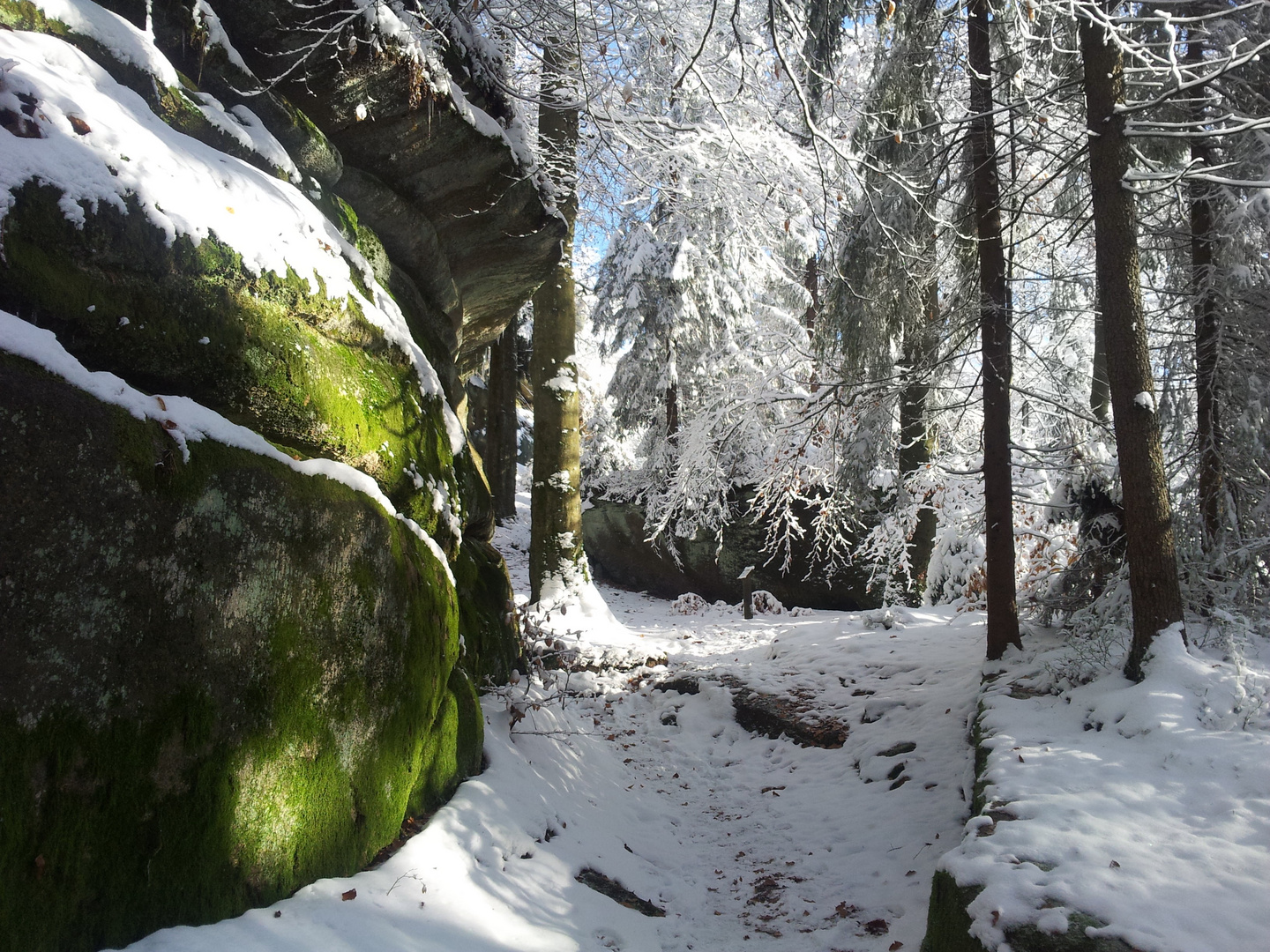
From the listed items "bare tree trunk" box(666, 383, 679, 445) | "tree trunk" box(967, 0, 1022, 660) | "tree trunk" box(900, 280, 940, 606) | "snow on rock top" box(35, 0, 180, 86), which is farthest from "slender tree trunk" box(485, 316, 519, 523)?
"snow on rock top" box(35, 0, 180, 86)

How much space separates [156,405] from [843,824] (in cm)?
486

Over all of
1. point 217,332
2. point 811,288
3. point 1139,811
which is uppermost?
point 811,288

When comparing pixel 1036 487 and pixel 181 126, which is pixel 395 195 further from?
pixel 1036 487

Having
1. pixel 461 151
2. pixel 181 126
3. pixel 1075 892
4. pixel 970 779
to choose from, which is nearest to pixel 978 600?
pixel 970 779

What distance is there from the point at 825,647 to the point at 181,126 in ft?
26.1

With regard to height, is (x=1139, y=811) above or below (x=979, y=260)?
below

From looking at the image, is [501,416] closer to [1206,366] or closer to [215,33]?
[215,33]

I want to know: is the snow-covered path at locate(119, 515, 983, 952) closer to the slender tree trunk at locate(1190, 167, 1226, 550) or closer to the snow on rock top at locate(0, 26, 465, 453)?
the slender tree trunk at locate(1190, 167, 1226, 550)

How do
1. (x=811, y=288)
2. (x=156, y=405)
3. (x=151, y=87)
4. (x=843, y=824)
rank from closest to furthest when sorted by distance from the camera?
(x=156, y=405), (x=151, y=87), (x=843, y=824), (x=811, y=288)

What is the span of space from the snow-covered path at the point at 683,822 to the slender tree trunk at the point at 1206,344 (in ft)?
7.78

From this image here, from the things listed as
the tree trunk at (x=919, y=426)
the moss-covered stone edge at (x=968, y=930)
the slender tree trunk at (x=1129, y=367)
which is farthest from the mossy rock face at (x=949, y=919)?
the tree trunk at (x=919, y=426)

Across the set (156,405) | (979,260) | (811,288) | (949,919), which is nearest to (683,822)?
(949,919)

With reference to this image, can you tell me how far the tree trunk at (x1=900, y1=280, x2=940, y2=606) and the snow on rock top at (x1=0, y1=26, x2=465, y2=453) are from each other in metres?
5.10

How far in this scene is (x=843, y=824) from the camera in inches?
199
